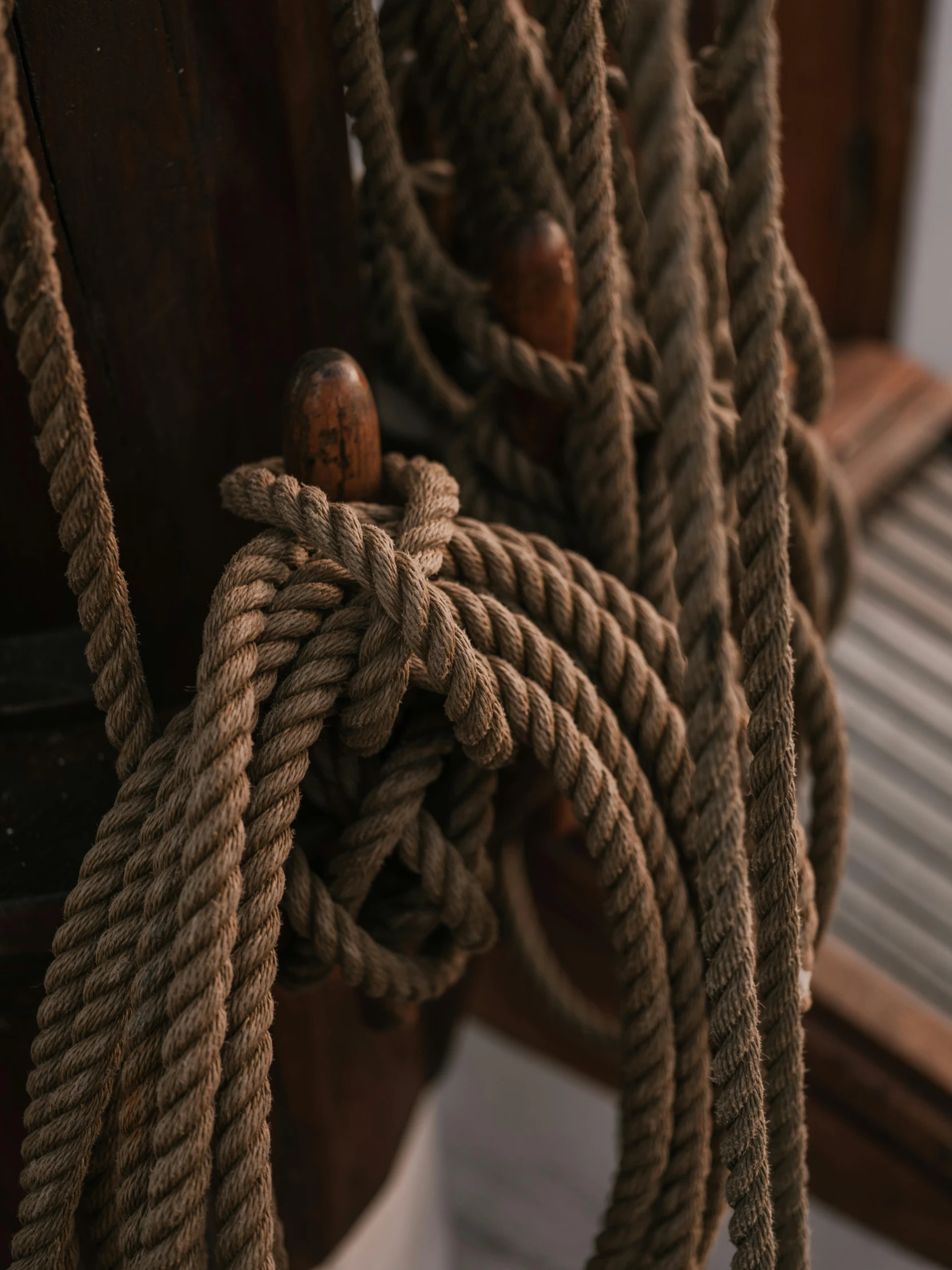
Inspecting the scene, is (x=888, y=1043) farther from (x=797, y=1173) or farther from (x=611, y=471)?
(x=611, y=471)

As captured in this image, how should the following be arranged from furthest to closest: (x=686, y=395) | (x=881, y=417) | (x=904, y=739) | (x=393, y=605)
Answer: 1. (x=881, y=417)
2. (x=904, y=739)
3. (x=393, y=605)
4. (x=686, y=395)

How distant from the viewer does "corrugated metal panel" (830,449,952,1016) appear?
4.60ft

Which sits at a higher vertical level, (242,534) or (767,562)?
(767,562)

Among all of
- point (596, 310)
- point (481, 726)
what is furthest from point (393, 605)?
point (596, 310)

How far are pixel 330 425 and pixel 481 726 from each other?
8.2 inches

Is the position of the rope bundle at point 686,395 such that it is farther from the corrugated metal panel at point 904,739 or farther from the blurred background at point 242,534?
the corrugated metal panel at point 904,739

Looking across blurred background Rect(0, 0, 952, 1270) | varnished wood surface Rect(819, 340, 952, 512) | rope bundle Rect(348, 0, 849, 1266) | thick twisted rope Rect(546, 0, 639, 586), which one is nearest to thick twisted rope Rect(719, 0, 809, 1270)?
rope bundle Rect(348, 0, 849, 1266)

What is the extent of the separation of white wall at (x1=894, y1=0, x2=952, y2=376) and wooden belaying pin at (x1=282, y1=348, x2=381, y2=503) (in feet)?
5.29

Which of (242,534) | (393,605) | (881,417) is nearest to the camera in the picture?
(393,605)

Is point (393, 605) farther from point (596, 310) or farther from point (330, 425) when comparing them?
point (596, 310)

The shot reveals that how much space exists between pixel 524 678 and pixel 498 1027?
948 mm

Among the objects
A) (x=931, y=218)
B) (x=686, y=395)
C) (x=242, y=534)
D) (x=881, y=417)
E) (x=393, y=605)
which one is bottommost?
(x=881, y=417)

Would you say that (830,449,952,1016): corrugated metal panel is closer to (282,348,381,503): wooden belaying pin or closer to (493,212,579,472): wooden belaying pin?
(493,212,579,472): wooden belaying pin

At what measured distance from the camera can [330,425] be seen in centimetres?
73
